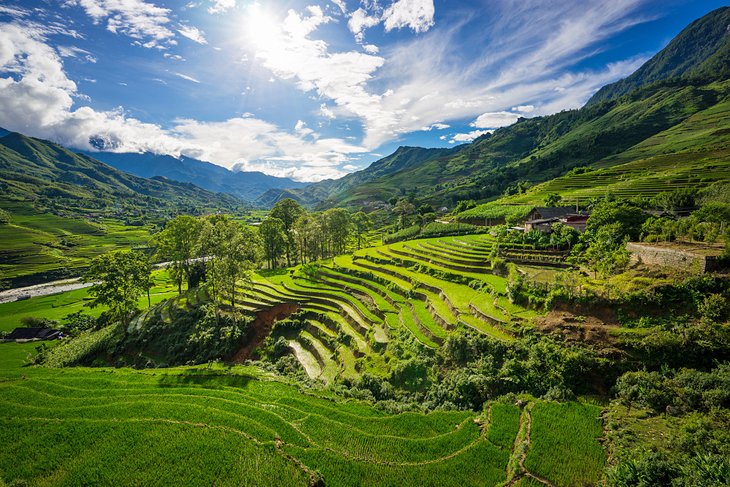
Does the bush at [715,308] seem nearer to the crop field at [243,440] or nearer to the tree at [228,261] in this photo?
the crop field at [243,440]

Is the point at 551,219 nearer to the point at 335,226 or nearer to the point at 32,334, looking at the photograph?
the point at 335,226

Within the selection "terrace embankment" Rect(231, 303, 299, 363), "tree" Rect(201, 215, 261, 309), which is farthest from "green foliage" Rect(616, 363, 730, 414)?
"tree" Rect(201, 215, 261, 309)

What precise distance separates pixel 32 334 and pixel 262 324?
105ft

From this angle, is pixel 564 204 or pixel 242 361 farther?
pixel 564 204

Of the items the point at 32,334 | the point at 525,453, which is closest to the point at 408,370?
the point at 525,453

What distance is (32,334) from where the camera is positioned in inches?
1556

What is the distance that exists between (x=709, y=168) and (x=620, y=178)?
15.4 meters

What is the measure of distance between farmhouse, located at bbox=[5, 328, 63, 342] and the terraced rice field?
25.9 metres

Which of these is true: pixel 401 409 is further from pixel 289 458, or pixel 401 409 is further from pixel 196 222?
pixel 196 222

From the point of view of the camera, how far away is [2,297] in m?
65.4

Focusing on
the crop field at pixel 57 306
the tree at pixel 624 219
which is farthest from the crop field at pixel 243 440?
the crop field at pixel 57 306

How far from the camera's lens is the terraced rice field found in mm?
24859

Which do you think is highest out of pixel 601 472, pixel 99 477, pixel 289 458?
pixel 99 477

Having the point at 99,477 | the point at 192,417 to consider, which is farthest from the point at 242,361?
the point at 99,477
